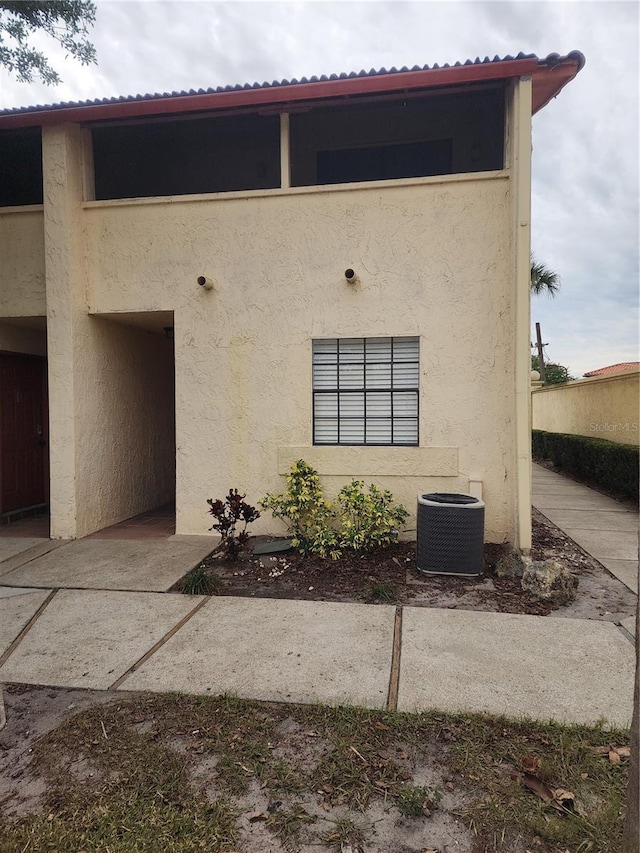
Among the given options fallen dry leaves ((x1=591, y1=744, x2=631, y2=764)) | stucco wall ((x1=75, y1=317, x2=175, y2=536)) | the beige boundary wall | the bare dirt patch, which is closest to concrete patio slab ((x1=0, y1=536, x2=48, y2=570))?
the beige boundary wall

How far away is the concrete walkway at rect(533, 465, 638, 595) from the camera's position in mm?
6047

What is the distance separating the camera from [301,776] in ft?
8.18

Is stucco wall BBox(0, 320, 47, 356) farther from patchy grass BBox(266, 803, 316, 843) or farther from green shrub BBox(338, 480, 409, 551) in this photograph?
patchy grass BBox(266, 803, 316, 843)

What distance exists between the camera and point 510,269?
6.25 m

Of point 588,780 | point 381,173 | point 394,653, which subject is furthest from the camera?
point 381,173

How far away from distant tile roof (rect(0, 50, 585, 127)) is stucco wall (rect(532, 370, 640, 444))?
5.87 meters

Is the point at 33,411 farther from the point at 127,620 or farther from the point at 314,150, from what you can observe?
the point at 314,150

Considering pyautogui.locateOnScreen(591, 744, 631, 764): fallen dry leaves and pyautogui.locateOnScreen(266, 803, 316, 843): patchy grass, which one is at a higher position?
pyautogui.locateOnScreen(591, 744, 631, 764): fallen dry leaves

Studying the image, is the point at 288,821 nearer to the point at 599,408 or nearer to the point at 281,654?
the point at 281,654

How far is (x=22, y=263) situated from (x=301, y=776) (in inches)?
292

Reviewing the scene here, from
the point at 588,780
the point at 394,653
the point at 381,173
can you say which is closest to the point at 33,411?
the point at 381,173

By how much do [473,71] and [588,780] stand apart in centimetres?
659

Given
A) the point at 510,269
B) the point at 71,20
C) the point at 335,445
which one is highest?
the point at 71,20

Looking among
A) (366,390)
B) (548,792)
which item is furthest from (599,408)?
(548,792)
